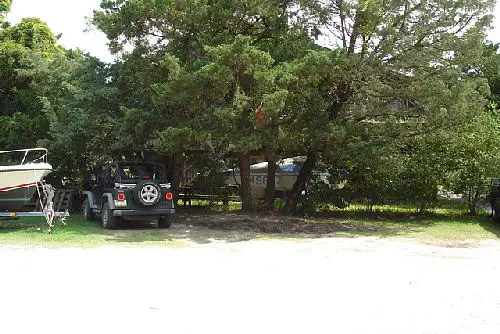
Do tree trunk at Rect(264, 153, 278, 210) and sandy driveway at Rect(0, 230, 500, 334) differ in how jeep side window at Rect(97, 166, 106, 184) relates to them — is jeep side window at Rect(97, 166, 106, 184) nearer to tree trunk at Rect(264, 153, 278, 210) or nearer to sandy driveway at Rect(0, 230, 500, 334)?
sandy driveway at Rect(0, 230, 500, 334)

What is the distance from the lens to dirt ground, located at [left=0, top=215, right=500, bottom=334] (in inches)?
219

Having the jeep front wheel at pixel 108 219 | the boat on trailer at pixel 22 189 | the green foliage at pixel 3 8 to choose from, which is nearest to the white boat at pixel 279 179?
the jeep front wheel at pixel 108 219

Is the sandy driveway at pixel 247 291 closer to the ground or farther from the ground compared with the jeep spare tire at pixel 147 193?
closer to the ground

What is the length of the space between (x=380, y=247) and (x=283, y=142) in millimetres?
5338

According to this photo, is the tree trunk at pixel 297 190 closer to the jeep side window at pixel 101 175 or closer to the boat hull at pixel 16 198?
the jeep side window at pixel 101 175

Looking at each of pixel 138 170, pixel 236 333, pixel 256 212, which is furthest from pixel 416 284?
pixel 256 212

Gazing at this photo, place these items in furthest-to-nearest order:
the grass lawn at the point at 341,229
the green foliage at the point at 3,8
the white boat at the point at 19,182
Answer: the green foliage at the point at 3,8, the white boat at the point at 19,182, the grass lawn at the point at 341,229

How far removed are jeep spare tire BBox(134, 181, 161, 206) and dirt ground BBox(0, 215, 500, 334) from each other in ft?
9.79

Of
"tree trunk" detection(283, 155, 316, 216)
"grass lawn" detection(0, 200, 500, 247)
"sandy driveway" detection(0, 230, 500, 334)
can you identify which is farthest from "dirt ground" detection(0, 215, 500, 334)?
"tree trunk" detection(283, 155, 316, 216)

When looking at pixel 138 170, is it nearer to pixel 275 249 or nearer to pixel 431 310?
pixel 275 249

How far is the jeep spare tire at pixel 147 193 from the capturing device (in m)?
13.8

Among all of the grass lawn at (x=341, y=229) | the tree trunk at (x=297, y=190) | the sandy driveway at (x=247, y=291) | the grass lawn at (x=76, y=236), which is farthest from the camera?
the tree trunk at (x=297, y=190)

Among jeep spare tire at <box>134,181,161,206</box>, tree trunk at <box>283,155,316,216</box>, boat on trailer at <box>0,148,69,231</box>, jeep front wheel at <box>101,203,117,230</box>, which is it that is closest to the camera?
boat on trailer at <box>0,148,69,231</box>

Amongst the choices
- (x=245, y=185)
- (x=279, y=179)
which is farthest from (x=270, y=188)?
(x=279, y=179)
